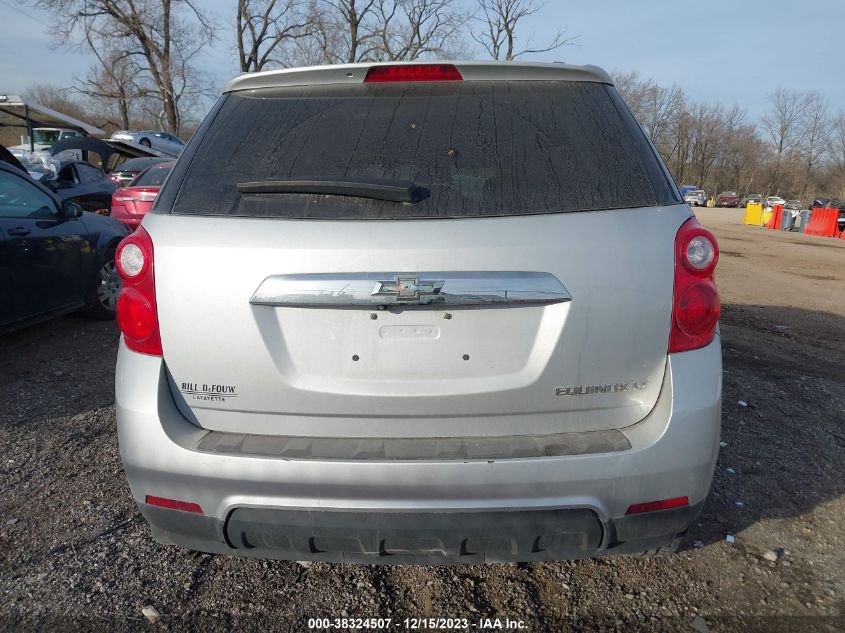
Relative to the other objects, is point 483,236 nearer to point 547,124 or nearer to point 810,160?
point 547,124

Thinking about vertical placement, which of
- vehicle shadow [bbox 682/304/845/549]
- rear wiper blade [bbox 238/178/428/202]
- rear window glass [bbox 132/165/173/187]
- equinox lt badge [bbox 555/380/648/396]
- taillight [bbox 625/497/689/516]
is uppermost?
rear wiper blade [bbox 238/178/428/202]

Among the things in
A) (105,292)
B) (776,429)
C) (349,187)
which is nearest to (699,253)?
(349,187)

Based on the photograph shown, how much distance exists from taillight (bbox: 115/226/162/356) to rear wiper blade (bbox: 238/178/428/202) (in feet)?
1.27

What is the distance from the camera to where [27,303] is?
16.2ft

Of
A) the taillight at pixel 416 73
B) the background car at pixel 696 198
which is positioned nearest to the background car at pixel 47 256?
the taillight at pixel 416 73

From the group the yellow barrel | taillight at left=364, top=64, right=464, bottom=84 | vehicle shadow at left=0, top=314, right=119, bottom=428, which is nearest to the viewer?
taillight at left=364, top=64, right=464, bottom=84

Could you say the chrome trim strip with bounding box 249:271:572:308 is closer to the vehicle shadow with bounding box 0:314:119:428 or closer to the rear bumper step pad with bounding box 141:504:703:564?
the rear bumper step pad with bounding box 141:504:703:564

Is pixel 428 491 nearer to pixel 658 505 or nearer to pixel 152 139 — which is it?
pixel 658 505

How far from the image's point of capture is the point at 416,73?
219 centimetres

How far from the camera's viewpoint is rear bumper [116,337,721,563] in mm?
1772

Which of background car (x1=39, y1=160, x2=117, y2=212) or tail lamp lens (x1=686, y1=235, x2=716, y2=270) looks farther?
background car (x1=39, y1=160, x2=117, y2=212)

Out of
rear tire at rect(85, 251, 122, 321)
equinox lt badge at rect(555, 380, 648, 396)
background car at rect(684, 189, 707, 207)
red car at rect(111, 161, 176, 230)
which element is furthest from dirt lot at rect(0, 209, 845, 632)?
background car at rect(684, 189, 707, 207)

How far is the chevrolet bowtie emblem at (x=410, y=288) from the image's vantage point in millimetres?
1767

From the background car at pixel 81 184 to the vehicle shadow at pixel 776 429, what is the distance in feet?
42.8
